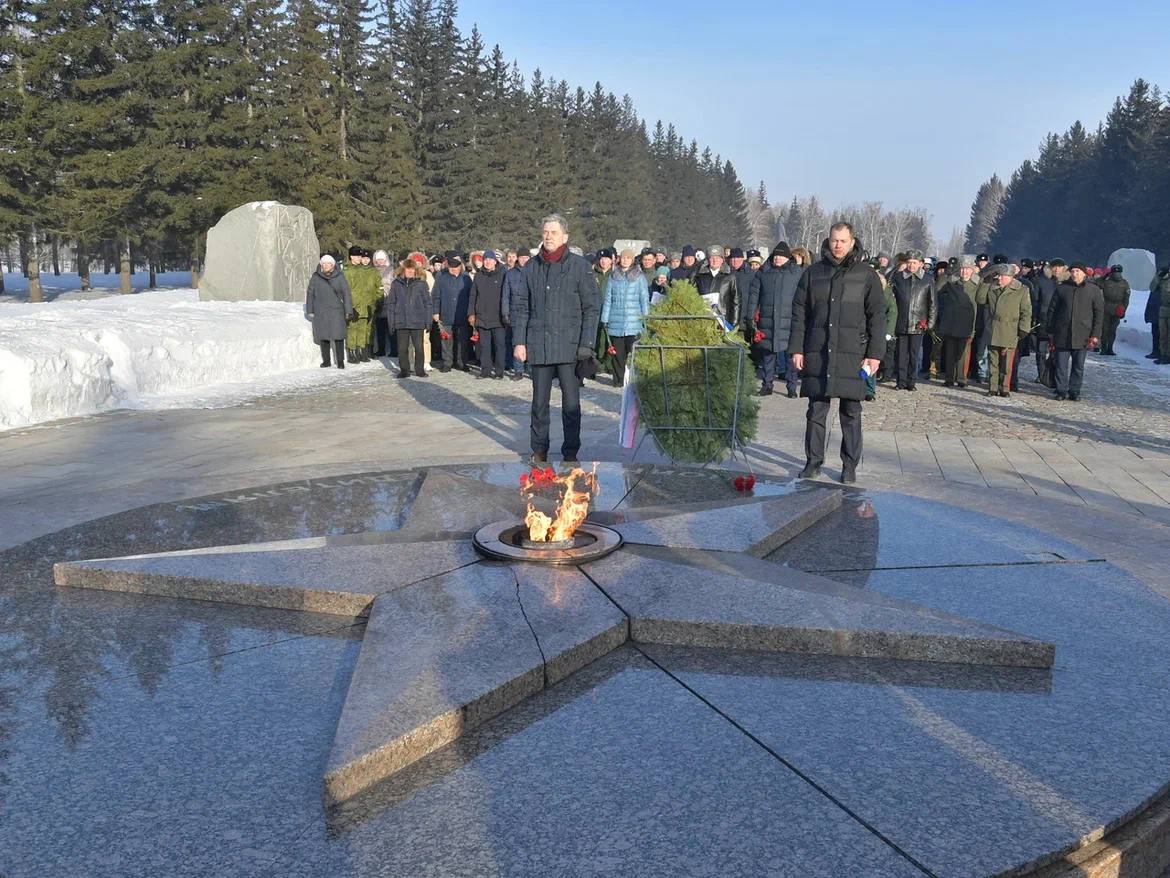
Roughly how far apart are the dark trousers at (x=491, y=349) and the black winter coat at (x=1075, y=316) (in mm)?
7637

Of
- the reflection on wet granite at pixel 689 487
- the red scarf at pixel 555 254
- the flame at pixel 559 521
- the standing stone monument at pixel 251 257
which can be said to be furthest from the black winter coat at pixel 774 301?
the standing stone monument at pixel 251 257

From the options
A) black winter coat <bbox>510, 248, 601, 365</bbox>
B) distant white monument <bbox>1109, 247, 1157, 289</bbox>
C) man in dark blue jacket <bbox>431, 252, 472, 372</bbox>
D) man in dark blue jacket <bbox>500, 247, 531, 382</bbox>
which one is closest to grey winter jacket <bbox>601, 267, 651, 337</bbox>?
man in dark blue jacket <bbox>500, 247, 531, 382</bbox>

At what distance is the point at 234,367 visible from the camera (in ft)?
45.9

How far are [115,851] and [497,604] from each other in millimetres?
1676

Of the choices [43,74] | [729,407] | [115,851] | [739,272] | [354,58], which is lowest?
[115,851]

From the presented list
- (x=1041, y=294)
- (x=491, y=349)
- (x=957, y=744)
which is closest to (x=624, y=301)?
(x=491, y=349)

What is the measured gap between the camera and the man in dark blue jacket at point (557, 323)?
24.3 feet

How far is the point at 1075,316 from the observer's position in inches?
482

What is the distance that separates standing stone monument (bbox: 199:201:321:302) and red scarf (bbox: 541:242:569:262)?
520 inches

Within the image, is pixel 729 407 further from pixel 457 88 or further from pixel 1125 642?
pixel 457 88

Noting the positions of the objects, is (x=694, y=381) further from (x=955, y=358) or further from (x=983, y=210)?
(x=983, y=210)

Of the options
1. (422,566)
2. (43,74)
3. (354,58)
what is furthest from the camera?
(354,58)

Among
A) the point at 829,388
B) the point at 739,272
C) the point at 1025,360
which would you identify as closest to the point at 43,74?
the point at 739,272

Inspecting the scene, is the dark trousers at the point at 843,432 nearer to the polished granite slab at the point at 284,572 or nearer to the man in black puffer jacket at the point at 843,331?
the man in black puffer jacket at the point at 843,331
